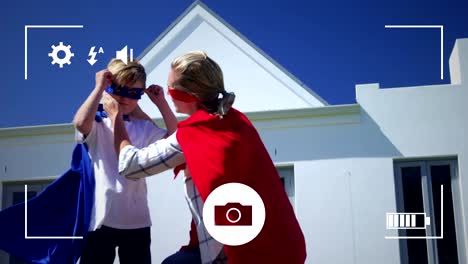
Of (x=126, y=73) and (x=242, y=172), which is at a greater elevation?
(x=126, y=73)

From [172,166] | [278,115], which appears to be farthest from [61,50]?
[278,115]

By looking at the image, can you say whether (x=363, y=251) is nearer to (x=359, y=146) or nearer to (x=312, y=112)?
(x=359, y=146)

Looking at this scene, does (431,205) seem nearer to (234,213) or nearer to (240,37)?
(240,37)

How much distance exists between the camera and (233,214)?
1.24m

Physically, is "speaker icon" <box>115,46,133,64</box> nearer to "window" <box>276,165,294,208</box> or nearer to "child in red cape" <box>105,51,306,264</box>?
"child in red cape" <box>105,51,306,264</box>

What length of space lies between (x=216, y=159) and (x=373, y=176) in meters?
3.58

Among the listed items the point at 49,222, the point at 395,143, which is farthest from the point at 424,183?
the point at 49,222

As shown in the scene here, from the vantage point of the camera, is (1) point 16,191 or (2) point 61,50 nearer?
(2) point 61,50

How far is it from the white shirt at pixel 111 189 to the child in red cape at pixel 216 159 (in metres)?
0.30

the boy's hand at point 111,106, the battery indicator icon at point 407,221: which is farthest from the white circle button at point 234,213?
the battery indicator icon at point 407,221

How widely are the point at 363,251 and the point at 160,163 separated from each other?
344 centimetres

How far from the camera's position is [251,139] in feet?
4.31

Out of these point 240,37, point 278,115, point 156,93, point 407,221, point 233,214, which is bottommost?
point 407,221

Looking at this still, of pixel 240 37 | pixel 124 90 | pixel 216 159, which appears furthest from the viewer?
pixel 240 37
